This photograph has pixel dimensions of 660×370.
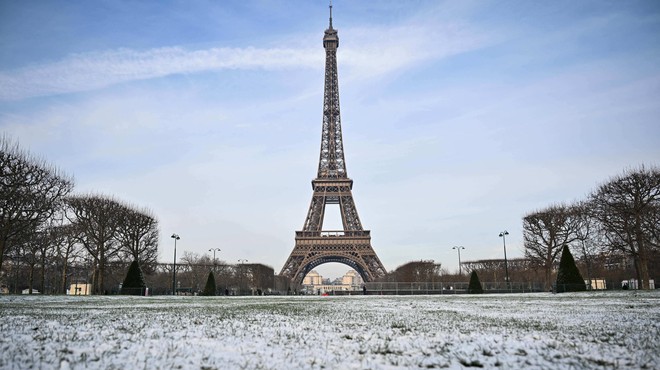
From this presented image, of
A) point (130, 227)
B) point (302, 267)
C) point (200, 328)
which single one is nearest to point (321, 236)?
point (302, 267)

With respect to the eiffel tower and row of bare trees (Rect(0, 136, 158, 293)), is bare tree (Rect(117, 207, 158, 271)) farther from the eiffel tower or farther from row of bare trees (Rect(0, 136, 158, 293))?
the eiffel tower

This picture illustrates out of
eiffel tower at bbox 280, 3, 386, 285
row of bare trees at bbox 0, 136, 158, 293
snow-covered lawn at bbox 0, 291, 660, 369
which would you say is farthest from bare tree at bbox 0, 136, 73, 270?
eiffel tower at bbox 280, 3, 386, 285

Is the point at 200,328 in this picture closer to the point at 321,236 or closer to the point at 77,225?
the point at 77,225

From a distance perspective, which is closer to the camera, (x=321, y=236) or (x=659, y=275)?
(x=659, y=275)

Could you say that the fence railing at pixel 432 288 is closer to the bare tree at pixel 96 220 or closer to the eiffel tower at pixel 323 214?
the eiffel tower at pixel 323 214

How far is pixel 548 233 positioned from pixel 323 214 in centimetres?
3492

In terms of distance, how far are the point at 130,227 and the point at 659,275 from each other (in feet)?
199

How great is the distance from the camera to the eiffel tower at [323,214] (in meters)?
69.6

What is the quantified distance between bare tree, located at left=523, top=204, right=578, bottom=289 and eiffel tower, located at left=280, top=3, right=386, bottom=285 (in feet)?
Result: 74.7

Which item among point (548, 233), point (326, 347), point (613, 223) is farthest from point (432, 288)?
point (326, 347)

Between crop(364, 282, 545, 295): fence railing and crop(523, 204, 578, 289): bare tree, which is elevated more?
crop(523, 204, 578, 289): bare tree

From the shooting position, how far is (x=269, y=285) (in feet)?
260

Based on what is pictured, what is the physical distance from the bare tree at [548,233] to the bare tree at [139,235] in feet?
134

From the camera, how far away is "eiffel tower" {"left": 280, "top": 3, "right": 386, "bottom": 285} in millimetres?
69625
